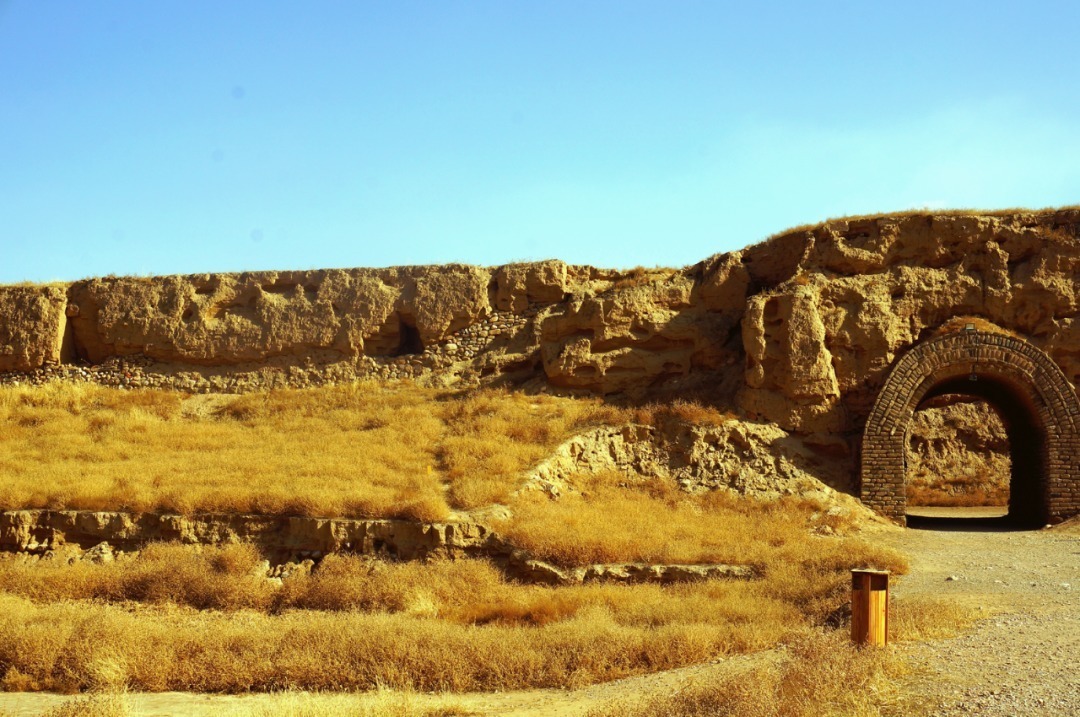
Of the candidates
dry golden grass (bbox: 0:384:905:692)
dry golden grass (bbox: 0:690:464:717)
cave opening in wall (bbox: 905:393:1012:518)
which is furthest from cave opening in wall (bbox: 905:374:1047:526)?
dry golden grass (bbox: 0:690:464:717)

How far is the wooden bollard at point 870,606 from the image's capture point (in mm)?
8531

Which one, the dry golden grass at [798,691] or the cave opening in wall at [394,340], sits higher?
the cave opening in wall at [394,340]

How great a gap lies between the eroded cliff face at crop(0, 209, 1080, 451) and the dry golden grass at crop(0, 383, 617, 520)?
1184mm

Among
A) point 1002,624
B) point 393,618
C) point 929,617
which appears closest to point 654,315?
point 393,618

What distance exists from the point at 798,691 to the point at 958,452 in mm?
16594

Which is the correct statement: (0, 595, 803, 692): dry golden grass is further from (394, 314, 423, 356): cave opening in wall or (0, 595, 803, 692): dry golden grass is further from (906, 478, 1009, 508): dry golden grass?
(906, 478, 1009, 508): dry golden grass

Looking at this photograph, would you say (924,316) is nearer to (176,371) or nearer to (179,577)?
(179,577)

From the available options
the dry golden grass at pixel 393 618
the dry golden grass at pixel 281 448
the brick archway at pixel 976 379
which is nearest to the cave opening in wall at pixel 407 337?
the dry golden grass at pixel 281 448

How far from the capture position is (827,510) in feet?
51.4

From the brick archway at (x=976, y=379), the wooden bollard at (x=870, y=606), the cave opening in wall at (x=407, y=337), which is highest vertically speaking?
the cave opening in wall at (x=407, y=337)

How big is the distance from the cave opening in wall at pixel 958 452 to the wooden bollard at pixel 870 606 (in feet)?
46.4

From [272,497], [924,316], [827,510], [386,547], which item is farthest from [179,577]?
[924,316]

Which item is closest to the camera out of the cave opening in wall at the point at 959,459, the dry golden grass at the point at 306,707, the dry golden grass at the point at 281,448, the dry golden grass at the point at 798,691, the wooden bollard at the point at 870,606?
the dry golden grass at the point at 798,691

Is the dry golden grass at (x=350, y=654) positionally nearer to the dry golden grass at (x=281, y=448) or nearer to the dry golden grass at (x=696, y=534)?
the dry golden grass at (x=696, y=534)
